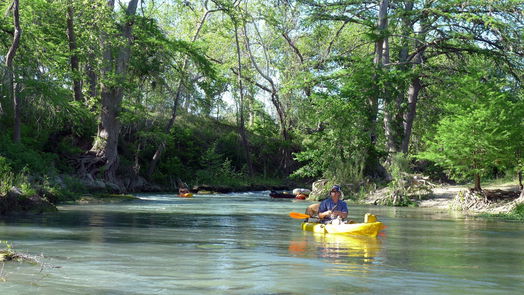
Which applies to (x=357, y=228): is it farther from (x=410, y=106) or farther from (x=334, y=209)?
(x=410, y=106)

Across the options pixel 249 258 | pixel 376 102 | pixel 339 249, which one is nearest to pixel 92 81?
pixel 376 102

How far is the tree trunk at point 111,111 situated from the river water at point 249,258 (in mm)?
15479

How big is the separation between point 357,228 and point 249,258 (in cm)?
452

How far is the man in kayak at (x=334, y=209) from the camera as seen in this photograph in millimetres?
16397

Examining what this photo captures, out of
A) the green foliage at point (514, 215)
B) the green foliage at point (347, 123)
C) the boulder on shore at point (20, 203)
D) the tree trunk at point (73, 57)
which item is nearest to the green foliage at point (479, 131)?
the green foliage at point (514, 215)

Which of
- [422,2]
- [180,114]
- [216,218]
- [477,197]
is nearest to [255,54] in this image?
[180,114]

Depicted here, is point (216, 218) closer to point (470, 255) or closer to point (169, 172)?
point (470, 255)

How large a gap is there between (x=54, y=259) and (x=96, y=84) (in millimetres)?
25597

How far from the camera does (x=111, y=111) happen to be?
3506 centimetres

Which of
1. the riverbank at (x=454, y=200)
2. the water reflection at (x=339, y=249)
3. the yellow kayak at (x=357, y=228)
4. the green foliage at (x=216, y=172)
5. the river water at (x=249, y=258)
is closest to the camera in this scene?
the river water at (x=249, y=258)

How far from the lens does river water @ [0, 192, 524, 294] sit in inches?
324

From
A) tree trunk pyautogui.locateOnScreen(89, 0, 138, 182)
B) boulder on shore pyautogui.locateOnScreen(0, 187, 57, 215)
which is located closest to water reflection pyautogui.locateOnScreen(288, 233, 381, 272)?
boulder on shore pyautogui.locateOnScreen(0, 187, 57, 215)

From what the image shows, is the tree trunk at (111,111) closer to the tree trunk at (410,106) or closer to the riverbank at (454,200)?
the riverbank at (454,200)

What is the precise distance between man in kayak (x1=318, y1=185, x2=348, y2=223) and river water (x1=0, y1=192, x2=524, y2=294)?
0.79m
